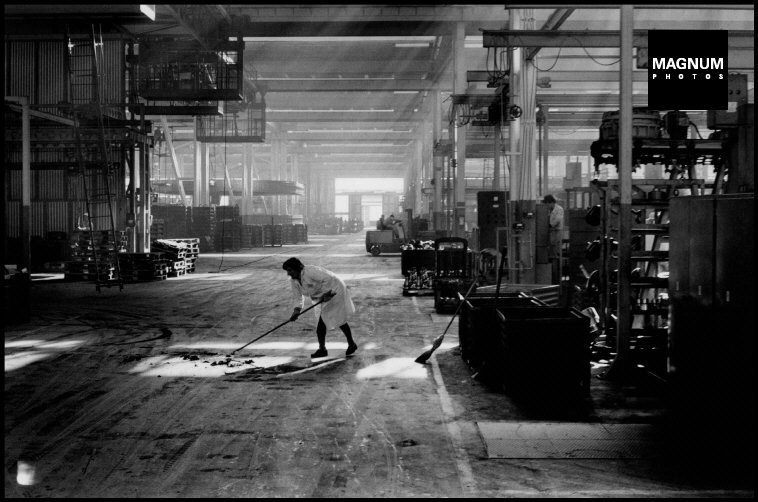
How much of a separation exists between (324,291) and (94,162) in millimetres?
13870

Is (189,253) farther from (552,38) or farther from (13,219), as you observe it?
(552,38)

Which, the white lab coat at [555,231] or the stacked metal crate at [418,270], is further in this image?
the stacked metal crate at [418,270]

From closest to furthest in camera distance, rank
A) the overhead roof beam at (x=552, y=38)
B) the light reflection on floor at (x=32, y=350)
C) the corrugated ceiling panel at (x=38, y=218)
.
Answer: the light reflection on floor at (x=32, y=350) → the overhead roof beam at (x=552, y=38) → the corrugated ceiling panel at (x=38, y=218)

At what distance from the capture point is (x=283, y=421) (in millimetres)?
7207

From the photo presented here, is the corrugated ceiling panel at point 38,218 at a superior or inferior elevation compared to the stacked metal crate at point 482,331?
superior

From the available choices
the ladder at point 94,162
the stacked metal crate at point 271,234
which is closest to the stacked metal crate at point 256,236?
the stacked metal crate at point 271,234

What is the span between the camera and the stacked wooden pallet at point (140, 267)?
891 inches

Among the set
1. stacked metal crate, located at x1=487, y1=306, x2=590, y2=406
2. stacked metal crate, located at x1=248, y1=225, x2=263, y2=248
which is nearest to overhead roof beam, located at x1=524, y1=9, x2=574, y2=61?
stacked metal crate, located at x1=487, y1=306, x2=590, y2=406

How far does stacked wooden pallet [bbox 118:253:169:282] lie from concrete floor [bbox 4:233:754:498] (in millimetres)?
9322

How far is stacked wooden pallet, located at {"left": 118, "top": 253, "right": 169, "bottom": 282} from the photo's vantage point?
22.6 meters

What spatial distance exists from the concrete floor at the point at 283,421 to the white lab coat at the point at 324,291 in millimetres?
611

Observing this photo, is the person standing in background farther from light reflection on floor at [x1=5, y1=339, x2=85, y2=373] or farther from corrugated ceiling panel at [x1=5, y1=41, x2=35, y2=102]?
corrugated ceiling panel at [x1=5, y1=41, x2=35, y2=102]

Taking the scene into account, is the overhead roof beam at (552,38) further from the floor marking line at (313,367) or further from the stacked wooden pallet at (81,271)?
the stacked wooden pallet at (81,271)

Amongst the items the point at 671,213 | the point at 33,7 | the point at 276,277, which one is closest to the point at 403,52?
the point at 276,277
